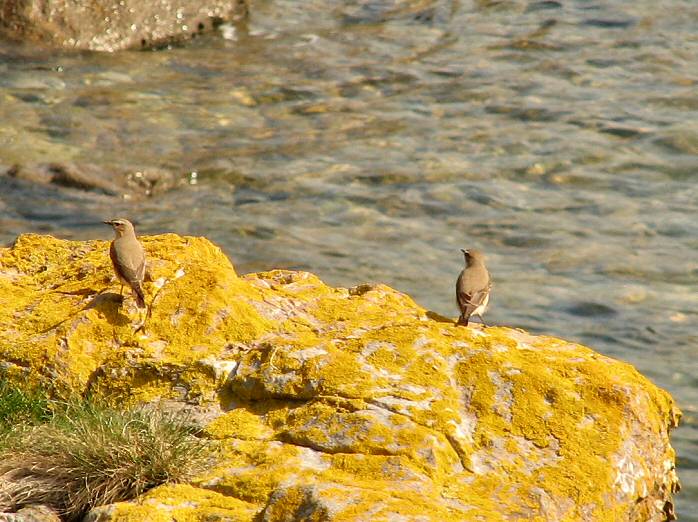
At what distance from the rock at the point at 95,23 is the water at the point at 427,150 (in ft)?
1.39

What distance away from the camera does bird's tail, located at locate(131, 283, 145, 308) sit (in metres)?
6.53

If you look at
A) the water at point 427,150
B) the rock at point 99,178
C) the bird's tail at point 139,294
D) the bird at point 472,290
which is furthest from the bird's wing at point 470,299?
the rock at point 99,178

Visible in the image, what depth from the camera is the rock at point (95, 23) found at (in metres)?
19.7

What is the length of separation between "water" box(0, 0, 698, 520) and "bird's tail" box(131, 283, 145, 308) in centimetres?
491

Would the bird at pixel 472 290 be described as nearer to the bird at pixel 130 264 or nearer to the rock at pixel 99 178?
the bird at pixel 130 264

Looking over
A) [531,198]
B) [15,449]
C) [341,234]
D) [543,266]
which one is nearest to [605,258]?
[543,266]

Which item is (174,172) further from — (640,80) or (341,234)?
(640,80)

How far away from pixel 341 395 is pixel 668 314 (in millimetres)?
7394

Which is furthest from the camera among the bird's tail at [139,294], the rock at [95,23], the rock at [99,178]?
the rock at [95,23]

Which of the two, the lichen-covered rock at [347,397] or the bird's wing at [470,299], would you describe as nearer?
the lichen-covered rock at [347,397]

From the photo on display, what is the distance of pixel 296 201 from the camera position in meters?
15.2

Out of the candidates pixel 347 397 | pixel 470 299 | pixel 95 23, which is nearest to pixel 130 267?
pixel 347 397

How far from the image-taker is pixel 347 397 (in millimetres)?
6055

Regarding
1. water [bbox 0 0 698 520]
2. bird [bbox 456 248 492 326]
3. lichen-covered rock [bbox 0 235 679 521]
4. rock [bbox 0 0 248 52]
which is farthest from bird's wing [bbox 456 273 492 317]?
rock [bbox 0 0 248 52]
